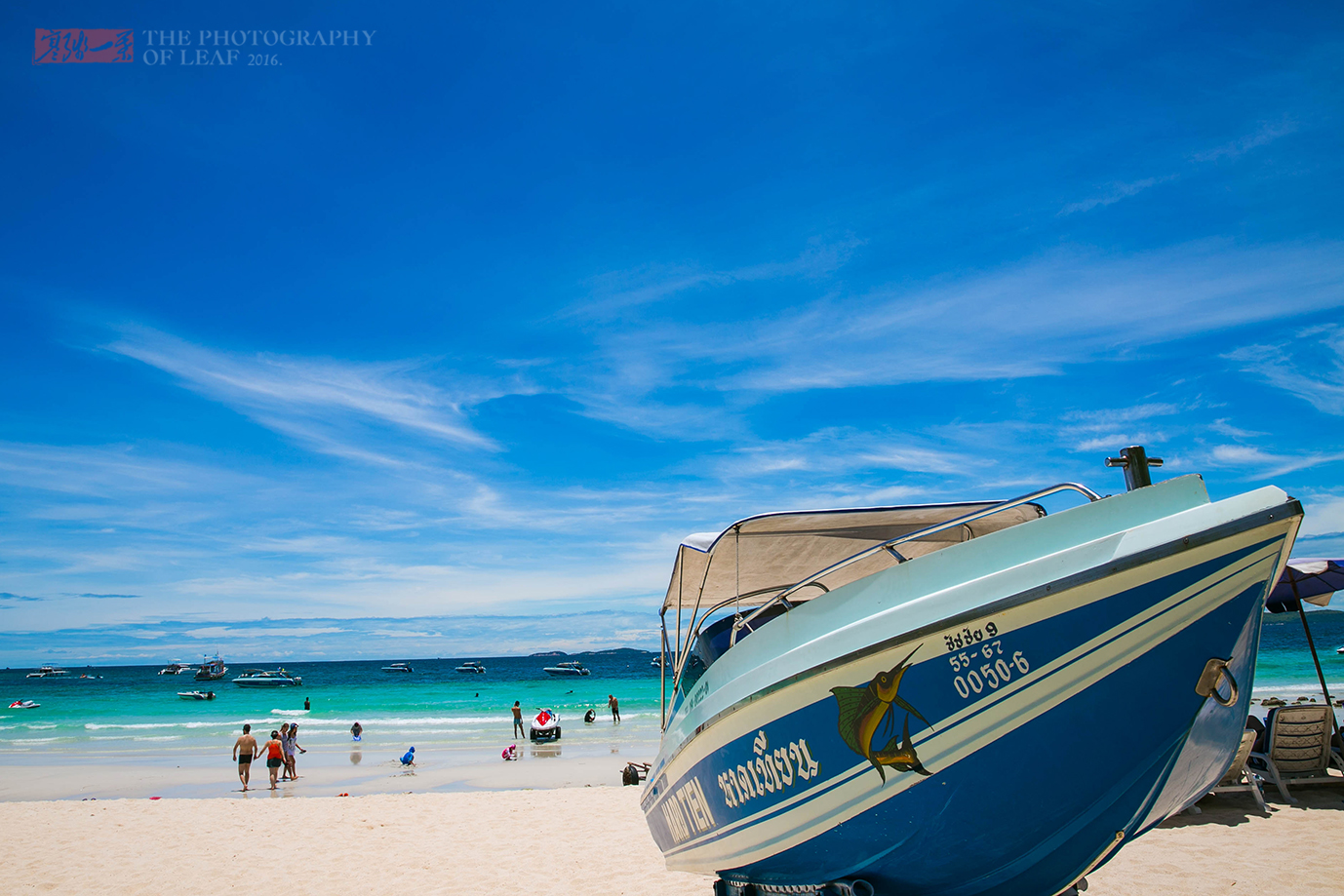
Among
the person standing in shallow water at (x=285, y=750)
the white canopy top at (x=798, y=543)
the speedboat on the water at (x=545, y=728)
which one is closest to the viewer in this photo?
the white canopy top at (x=798, y=543)

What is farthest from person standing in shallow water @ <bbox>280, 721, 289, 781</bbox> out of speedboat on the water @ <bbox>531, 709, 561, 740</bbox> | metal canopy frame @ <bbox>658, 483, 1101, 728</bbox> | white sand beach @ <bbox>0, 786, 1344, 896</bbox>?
metal canopy frame @ <bbox>658, 483, 1101, 728</bbox>

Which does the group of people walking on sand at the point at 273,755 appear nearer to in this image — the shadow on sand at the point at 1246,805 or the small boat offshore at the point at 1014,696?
the small boat offshore at the point at 1014,696

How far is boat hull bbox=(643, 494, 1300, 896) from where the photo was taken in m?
2.91

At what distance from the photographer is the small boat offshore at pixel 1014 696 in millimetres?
2918

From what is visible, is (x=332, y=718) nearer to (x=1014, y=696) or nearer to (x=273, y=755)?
(x=273, y=755)

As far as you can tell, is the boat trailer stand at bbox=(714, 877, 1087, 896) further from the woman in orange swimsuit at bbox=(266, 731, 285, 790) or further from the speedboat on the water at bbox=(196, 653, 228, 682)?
the speedboat on the water at bbox=(196, 653, 228, 682)

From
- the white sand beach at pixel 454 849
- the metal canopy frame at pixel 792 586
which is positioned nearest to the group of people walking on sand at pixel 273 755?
the white sand beach at pixel 454 849

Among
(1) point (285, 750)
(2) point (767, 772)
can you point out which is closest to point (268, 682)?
(1) point (285, 750)

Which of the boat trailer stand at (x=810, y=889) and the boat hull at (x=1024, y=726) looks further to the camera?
the boat trailer stand at (x=810, y=889)

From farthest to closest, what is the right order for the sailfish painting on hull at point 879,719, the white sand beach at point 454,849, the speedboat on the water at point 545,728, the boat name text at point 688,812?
1. the speedboat on the water at point 545,728
2. the white sand beach at point 454,849
3. the boat name text at point 688,812
4. the sailfish painting on hull at point 879,719

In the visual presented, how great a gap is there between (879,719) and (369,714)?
41934mm

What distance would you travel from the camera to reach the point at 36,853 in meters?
9.35

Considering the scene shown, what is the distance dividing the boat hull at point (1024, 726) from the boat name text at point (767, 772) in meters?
0.01

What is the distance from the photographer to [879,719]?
3256 millimetres
